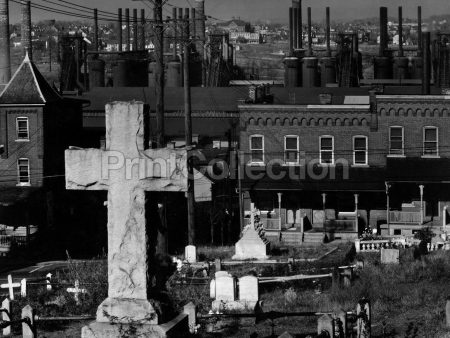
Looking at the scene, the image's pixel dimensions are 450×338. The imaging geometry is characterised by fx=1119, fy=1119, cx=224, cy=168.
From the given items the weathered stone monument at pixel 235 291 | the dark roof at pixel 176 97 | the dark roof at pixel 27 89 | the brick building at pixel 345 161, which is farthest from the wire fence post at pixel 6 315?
the dark roof at pixel 176 97

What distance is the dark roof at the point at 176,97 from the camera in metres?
66.7

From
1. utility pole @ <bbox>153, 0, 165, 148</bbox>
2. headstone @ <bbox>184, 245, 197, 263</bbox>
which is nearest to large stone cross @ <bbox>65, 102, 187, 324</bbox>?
utility pole @ <bbox>153, 0, 165, 148</bbox>

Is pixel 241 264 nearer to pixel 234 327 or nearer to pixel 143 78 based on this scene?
pixel 234 327

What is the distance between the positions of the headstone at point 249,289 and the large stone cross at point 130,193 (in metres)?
9.38

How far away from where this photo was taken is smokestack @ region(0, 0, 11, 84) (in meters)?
90.4

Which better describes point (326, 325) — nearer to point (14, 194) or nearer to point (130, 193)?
point (130, 193)

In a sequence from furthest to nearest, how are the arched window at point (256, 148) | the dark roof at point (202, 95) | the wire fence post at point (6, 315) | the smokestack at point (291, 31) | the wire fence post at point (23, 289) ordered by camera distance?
the smokestack at point (291, 31), the dark roof at point (202, 95), the arched window at point (256, 148), the wire fence post at point (23, 289), the wire fence post at point (6, 315)

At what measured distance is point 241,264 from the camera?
103 ft

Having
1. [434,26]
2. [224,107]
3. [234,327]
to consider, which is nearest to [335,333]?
[234,327]

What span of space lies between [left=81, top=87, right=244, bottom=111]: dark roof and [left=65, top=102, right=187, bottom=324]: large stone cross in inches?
2058

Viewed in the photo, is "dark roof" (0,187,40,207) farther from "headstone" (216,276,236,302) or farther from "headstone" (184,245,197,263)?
"headstone" (216,276,236,302)

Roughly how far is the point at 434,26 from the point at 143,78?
234 feet

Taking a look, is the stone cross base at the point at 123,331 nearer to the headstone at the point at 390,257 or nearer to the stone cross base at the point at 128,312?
the stone cross base at the point at 128,312

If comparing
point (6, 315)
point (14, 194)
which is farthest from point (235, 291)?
point (14, 194)
